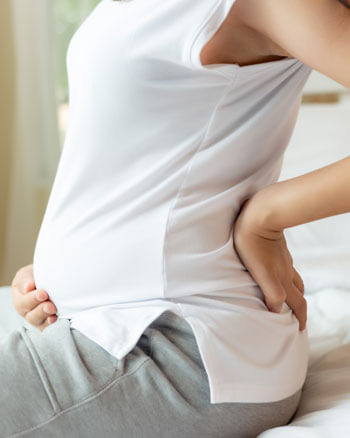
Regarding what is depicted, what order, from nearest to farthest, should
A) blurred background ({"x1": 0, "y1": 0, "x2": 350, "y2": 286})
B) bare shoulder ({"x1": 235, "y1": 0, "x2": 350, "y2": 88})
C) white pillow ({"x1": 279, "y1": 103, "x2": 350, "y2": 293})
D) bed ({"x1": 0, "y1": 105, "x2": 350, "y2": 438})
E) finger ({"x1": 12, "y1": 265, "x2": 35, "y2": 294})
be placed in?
bare shoulder ({"x1": 235, "y1": 0, "x2": 350, "y2": 88}) → bed ({"x1": 0, "y1": 105, "x2": 350, "y2": 438}) → finger ({"x1": 12, "y1": 265, "x2": 35, "y2": 294}) → white pillow ({"x1": 279, "y1": 103, "x2": 350, "y2": 293}) → blurred background ({"x1": 0, "y1": 0, "x2": 350, "y2": 286})

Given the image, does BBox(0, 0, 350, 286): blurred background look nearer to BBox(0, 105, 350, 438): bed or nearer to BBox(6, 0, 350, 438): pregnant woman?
BBox(0, 105, 350, 438): bed

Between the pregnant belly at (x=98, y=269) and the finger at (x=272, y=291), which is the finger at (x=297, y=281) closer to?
the finger at (x=272, y=291)

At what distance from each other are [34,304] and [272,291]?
322 millimetres

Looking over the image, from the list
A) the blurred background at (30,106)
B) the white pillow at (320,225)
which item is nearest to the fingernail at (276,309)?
the white pillow at (320,225)

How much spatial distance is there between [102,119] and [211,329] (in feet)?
0.91

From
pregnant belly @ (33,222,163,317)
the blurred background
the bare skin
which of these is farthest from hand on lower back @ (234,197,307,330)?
the blurred background

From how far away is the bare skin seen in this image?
0.66m

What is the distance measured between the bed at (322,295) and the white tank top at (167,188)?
76mm

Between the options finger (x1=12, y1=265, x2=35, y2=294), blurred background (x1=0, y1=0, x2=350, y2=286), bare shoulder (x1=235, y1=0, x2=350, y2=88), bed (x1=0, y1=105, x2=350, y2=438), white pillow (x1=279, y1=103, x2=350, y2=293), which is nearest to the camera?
bare shoulder (x1=235, y1=0, x2=350, y2=88)

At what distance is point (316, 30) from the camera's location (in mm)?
662

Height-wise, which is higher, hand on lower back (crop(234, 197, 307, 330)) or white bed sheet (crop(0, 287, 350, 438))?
hand on lower back (crop(234, 197, 307, 330))

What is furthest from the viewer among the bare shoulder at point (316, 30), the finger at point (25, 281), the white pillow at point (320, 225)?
the white pillow at point (320, 225)

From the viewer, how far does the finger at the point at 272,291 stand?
0.86 meters

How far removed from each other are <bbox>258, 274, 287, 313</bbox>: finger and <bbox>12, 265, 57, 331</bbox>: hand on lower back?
278 mm
